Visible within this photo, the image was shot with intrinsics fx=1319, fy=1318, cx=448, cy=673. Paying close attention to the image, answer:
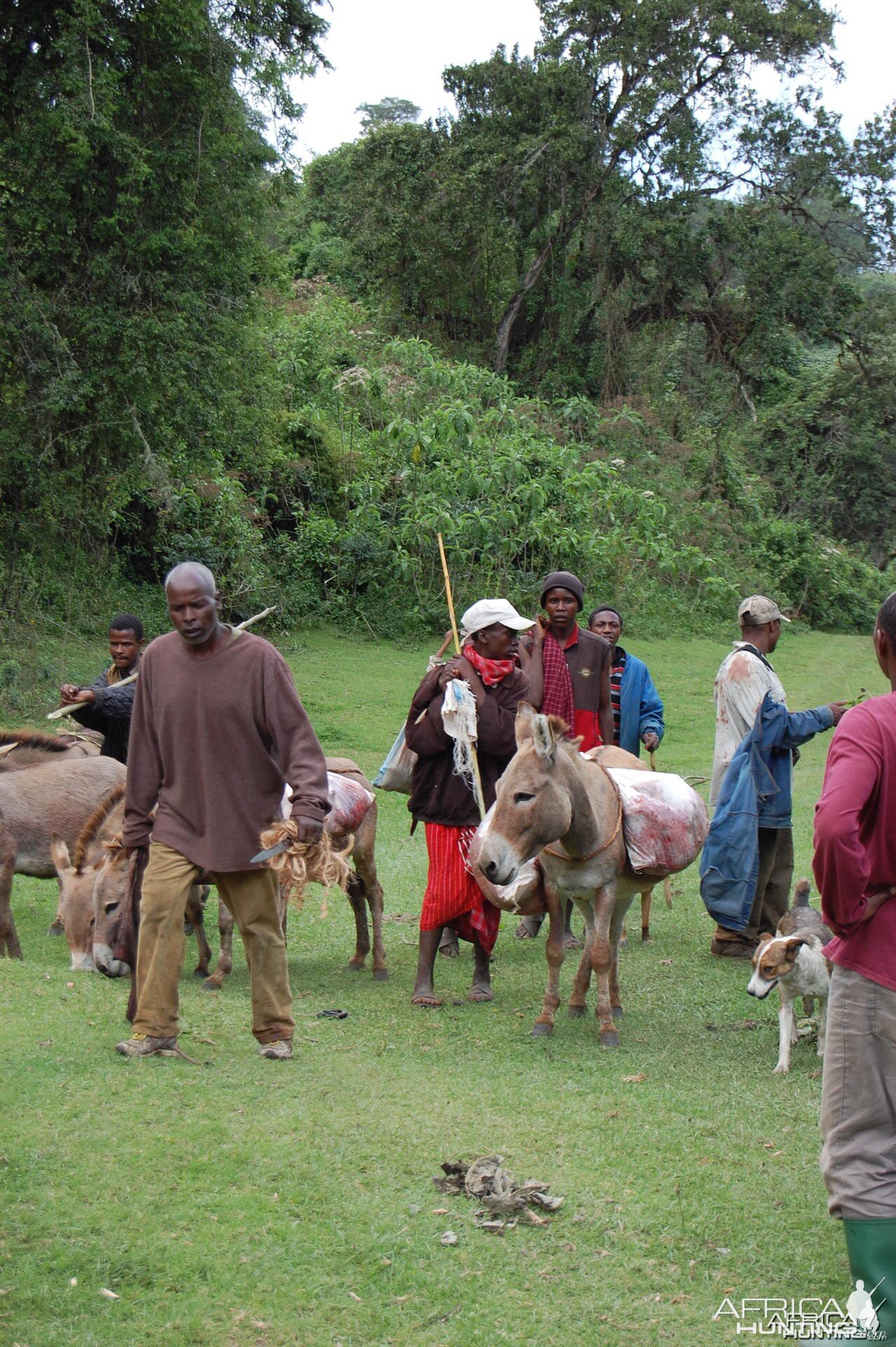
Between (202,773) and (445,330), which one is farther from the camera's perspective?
(445,330)

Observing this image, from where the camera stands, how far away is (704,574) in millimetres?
27422

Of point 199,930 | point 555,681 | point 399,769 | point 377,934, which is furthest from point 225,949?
point 555,681

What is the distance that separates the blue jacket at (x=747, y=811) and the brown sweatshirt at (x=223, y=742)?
3495 millimetres

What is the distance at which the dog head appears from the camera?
254 inches

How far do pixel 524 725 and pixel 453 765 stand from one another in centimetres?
100

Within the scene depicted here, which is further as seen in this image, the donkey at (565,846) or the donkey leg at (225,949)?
the donkey leg at (225,949)

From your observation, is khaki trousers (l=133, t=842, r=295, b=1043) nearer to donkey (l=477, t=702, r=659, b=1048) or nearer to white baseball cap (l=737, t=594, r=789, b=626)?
donkey (l=477, t=702, r=659, b=1048)

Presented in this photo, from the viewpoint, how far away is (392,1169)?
16.5ft

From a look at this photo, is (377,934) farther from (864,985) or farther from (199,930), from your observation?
(864,985)

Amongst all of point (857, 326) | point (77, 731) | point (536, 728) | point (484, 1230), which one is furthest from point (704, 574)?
point (484, 1230)

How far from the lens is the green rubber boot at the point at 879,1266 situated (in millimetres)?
3387

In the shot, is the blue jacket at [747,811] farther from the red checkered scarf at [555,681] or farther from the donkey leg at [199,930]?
the donkey leg at [199,930]

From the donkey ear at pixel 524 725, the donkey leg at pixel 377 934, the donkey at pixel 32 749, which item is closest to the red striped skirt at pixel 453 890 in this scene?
the donkey leg at pixel 377 934

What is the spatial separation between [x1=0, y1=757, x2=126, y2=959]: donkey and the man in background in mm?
323
